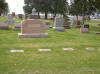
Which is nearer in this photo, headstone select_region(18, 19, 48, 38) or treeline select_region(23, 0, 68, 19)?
headstone select_region(18, 19, 48, 38)

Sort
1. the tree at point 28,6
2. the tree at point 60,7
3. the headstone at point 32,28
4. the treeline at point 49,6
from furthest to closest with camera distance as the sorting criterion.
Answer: the tree at point 28,6
the treeline at point 49,6
the tree at point 60,7
the headstone at point 32,28

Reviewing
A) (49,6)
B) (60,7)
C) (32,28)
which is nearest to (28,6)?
(49,6)

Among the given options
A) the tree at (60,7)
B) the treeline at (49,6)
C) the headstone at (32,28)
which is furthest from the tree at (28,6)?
the headstone at (32,28)

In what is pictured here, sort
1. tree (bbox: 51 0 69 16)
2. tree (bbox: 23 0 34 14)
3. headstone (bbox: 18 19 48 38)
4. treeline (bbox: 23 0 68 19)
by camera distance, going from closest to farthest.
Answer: headstone (bbox: 18 19 48 38) < tree (bbox: 51 0 69 16) < treeline (bbox: 23 0 68 19) < tree (bbox: 23 0 34 14)

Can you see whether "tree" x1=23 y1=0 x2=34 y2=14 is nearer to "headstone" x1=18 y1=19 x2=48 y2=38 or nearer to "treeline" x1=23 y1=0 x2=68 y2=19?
"treeline" x1=23 y1=0 x2=68 y2=19

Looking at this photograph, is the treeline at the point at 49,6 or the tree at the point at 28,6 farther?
the tree at the point at 28,6

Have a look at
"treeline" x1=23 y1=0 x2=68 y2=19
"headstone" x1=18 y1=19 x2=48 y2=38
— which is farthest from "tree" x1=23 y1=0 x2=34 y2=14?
"headstone" x1=18 y1=19 x2=48 y2=38

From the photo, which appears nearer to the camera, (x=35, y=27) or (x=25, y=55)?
(x=25, y=55)

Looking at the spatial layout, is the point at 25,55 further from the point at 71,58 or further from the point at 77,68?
the point at 77,68

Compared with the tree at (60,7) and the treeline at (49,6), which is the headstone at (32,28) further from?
the tree at (60,7)

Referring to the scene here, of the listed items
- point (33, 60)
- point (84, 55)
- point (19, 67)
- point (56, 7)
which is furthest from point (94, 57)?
point (56, 7)

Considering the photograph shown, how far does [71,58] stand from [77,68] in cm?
132

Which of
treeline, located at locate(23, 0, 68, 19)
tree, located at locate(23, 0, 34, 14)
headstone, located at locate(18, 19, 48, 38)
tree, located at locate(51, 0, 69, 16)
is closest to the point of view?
headstone, located at locate(18, 19, 48, 38)

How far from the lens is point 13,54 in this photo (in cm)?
758
